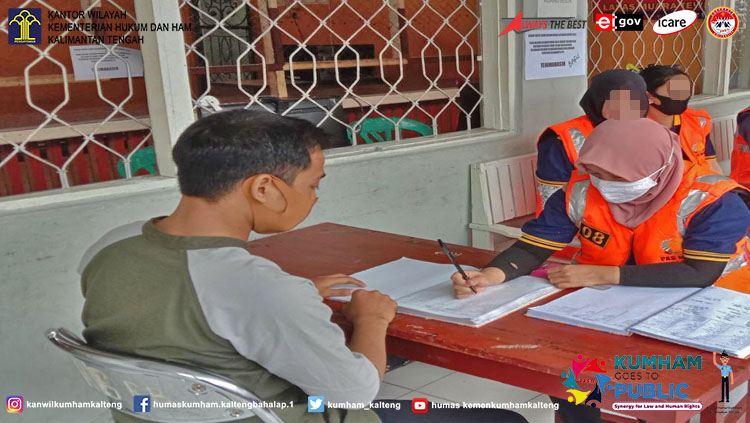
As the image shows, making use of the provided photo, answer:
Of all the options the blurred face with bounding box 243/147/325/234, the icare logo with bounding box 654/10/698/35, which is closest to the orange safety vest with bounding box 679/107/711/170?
the icare logo with bounding box 654/10/698/35

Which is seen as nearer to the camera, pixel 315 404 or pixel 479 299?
pixel 315 404

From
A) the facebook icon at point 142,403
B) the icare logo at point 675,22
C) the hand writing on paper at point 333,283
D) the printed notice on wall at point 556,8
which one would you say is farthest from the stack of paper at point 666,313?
the icare logo at point 675,22

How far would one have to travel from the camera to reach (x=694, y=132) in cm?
327

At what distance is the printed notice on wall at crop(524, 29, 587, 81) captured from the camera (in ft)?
10.8

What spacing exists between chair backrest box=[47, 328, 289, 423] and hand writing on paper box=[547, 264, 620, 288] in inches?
32.3

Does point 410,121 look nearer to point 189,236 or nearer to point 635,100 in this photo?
point 635,100

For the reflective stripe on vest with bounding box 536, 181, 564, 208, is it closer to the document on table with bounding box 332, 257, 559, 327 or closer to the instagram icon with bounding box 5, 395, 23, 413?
the document on table with bounding box 332, 257, 559, 327

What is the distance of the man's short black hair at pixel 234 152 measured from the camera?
1.10 metres

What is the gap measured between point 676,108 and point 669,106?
34mm

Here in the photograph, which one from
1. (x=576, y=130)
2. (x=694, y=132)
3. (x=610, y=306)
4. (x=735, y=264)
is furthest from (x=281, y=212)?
(x=694, y=132)

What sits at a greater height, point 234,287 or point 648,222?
point 234,287

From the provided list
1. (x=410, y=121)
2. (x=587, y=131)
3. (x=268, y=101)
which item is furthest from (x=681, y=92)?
(x=268, y=101)

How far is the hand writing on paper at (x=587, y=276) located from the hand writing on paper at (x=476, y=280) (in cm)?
15

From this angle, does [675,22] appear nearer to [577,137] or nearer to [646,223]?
[577,137]
